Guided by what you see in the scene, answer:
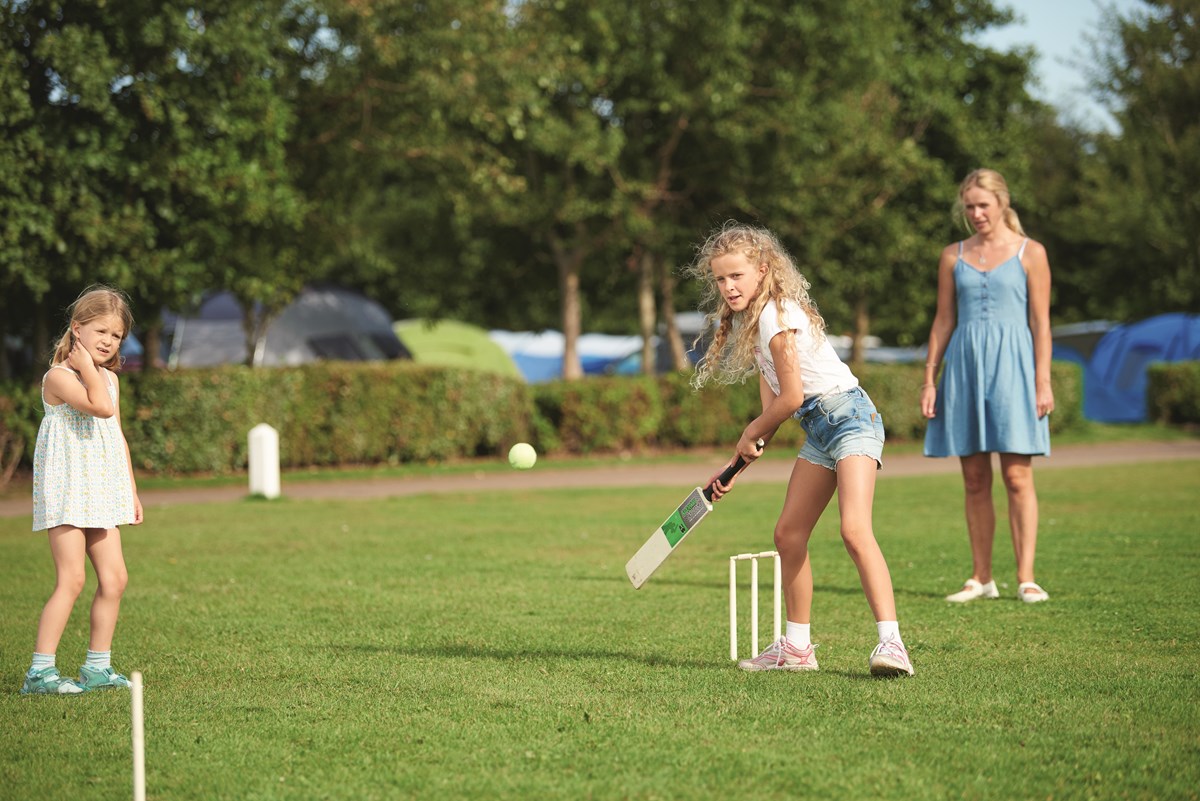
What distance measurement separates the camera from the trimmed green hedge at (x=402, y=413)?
1597 centimetres

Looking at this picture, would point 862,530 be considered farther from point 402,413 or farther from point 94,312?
point 402,413

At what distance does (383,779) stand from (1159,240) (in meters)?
27.2

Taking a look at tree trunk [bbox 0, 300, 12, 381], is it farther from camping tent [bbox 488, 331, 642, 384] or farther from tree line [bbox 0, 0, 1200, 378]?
camping tent [bbox 488, 331, 642, 384]

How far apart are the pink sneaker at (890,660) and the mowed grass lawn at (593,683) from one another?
0.38 ft

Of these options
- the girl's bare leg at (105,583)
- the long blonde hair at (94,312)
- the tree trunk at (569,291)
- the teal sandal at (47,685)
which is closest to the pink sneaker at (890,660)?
the girl's bare leg at (105,583)

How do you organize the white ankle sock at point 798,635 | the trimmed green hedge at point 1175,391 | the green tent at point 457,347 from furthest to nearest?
the green tent at point 457,347
the trimmed green hedge at point 1175,391
the white ankle sock at point 798,635

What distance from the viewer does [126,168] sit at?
46.3 feet

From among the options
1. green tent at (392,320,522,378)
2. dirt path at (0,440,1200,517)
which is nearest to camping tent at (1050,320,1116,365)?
dirt path at (0,440,1200,517)

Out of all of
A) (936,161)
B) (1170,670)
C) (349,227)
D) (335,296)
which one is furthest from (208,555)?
(936,161)

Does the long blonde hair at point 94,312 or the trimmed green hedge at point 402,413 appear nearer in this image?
the long blonde hair at point 94,312

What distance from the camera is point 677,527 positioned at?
5.27 m

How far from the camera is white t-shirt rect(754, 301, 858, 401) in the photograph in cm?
512

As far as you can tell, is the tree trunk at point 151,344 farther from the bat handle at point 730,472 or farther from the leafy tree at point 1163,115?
the leafy tree at point 1163,115

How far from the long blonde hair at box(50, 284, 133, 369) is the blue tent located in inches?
1046
